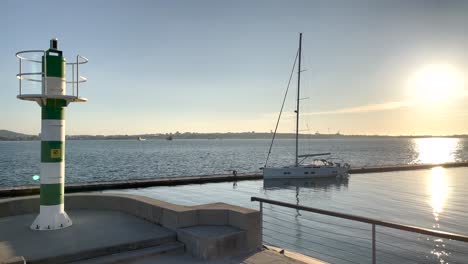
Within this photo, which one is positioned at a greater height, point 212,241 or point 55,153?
point 55,153

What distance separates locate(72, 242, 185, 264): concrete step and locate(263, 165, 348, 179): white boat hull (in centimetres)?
3319

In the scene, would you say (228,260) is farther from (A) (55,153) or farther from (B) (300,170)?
(B) (300,170)

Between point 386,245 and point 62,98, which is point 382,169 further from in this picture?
point 62,98

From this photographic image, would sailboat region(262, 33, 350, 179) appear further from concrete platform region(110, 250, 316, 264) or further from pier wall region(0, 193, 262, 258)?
concrete platform region(110, 250, 316, 264)

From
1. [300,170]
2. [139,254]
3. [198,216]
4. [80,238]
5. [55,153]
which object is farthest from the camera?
[300,170]

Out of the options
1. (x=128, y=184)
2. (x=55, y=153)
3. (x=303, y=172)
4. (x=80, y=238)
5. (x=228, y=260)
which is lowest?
(x=128, y=184)

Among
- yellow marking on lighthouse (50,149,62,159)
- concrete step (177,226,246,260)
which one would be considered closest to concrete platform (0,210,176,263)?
concrete step (177,226,246,260)

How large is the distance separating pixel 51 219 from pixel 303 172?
3564 cm

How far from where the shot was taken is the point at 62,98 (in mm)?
7730

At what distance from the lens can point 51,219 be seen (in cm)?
744

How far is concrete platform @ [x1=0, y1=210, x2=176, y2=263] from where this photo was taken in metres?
5.56

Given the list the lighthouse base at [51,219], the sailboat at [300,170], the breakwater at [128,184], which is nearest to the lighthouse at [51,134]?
the lighthouse base at [51,219]

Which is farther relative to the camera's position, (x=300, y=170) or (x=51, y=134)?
(x=300, y=170)

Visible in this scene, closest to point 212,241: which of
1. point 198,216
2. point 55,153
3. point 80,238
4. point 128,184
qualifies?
point 198,216
